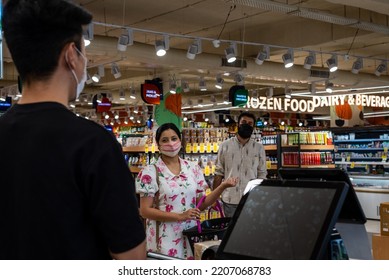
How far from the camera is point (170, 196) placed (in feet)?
11.8

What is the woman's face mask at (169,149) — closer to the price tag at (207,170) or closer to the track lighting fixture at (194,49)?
the price tag at (207,170)

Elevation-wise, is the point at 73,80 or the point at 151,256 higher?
the point at 73,80

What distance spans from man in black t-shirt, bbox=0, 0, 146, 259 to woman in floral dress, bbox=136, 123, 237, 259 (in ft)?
6.69

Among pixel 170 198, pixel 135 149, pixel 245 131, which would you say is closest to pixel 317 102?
pixel 135 149

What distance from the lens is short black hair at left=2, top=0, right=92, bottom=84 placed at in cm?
126

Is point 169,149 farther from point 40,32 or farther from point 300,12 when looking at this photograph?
point 300,12

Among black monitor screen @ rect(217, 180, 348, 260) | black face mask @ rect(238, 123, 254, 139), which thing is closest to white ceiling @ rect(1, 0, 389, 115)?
black face mask @ rect(238, 123, 254, 139)

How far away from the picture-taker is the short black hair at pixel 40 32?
4.13ft

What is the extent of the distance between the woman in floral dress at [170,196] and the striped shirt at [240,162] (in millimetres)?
1989

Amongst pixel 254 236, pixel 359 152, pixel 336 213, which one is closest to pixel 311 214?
pixel 336 213
